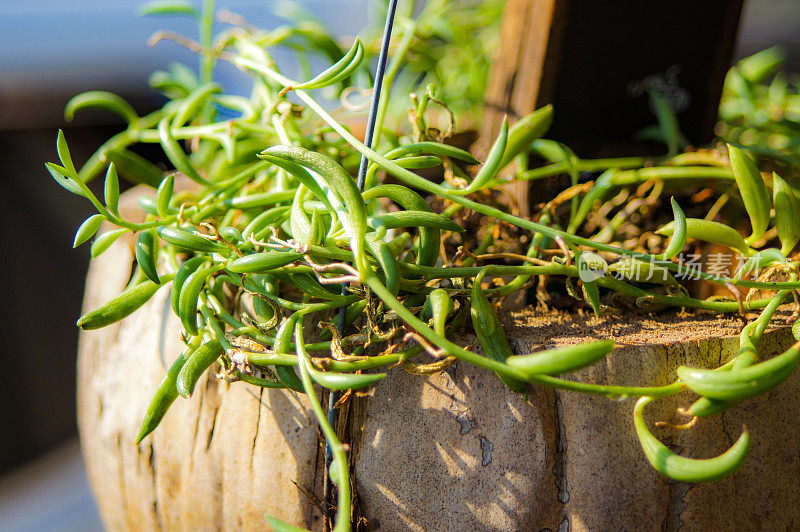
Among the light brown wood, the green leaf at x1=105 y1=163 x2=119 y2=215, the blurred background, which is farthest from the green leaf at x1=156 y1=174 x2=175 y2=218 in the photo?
the blurred background

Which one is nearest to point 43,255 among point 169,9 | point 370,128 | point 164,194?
point 169,9

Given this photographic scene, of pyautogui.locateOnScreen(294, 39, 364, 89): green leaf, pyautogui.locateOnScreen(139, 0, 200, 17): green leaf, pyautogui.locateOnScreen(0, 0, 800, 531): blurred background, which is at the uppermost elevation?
pyautogui.locateOnScreen(139, 0, 200, 17): green leaf

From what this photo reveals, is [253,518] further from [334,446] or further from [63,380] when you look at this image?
[63,380]

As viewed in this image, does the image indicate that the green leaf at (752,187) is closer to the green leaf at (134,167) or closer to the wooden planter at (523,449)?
the wooden planter at (523,449)

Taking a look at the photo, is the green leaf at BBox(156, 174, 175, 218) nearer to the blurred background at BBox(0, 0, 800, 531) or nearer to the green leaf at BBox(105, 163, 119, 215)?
the green leaf at BBox(105, 163, 119, 215)

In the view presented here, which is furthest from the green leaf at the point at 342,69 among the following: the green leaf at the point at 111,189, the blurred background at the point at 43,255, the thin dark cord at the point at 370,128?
the blurred background at the point at 43,255
